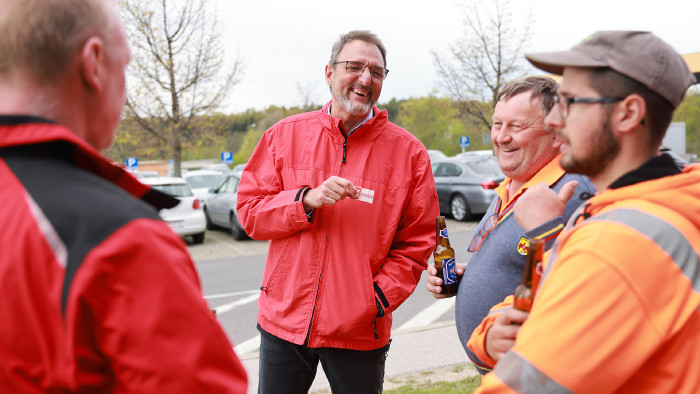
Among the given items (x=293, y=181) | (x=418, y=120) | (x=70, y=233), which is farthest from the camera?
(x=418, y=120)

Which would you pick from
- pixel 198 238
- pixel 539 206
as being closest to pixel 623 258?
pixel 539 206

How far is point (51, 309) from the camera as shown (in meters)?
1.02

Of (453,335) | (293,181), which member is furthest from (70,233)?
(453,335)

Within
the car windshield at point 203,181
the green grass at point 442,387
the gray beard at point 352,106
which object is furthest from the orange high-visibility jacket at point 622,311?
the car windshield at point 203,181

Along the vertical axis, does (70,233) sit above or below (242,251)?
above

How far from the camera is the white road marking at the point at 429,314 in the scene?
6410 mm

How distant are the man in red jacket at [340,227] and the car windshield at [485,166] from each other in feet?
38.1

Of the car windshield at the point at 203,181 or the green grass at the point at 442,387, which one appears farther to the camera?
the car windshield at the point at 203,181

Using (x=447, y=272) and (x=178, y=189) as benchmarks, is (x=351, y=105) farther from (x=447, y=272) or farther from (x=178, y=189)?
(x=178, y=189)

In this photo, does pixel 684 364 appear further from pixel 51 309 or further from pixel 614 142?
pixel 51 309

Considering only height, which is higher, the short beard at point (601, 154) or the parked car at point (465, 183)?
the short beard at point (601, 154)

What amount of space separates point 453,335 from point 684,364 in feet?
14.6

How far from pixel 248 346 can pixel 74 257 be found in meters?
5.09

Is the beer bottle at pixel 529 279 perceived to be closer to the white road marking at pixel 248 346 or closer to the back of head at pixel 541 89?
the back of head at pixel 541 89
